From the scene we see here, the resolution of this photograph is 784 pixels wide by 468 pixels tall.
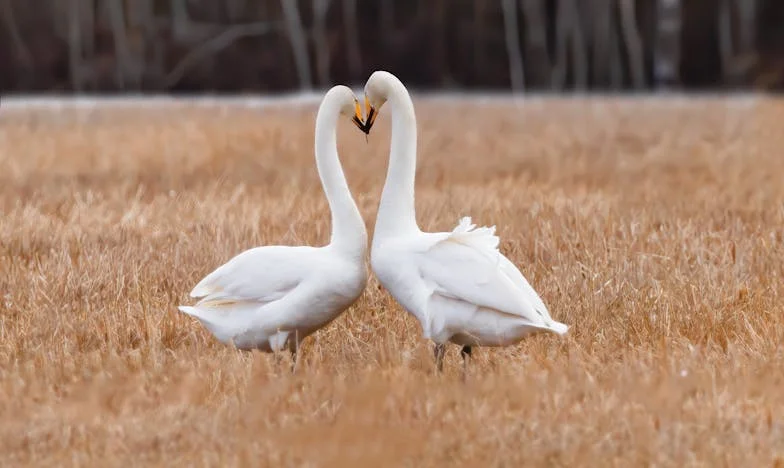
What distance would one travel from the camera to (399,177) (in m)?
6.93

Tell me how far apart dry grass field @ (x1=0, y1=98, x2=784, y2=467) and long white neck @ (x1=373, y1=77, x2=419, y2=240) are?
0.57 m

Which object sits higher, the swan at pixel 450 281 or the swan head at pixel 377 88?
the swan head at pixel 377 88

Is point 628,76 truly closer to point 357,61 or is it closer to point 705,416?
point 357,61

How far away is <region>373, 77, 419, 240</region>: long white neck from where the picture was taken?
269 inches

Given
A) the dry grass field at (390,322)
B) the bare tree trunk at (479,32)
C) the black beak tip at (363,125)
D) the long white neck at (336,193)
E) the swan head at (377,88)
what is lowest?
the bare tree trunk at (479,32)

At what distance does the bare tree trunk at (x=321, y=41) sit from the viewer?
23906 mm

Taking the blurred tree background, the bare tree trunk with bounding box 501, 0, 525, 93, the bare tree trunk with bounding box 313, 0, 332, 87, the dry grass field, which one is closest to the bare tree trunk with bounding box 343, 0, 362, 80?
the blurred tree background

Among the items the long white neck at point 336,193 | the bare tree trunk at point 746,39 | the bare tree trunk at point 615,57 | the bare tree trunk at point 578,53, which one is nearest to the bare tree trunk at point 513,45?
the bare tree trunk at point 578,53

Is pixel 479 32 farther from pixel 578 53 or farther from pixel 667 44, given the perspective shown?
pixel 667 44

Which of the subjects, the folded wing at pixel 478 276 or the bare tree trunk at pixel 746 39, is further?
the bare tree trunk at pixel 746 39

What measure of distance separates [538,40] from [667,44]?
2.22m

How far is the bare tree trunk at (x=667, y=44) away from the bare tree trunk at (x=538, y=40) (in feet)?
5.82

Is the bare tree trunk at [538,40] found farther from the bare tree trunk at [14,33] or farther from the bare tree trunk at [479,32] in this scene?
the bare tree trunk at [14,33]

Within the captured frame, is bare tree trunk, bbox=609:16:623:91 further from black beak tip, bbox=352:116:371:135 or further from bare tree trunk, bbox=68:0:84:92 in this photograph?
black beak tip, bbox=352:116:371:135
